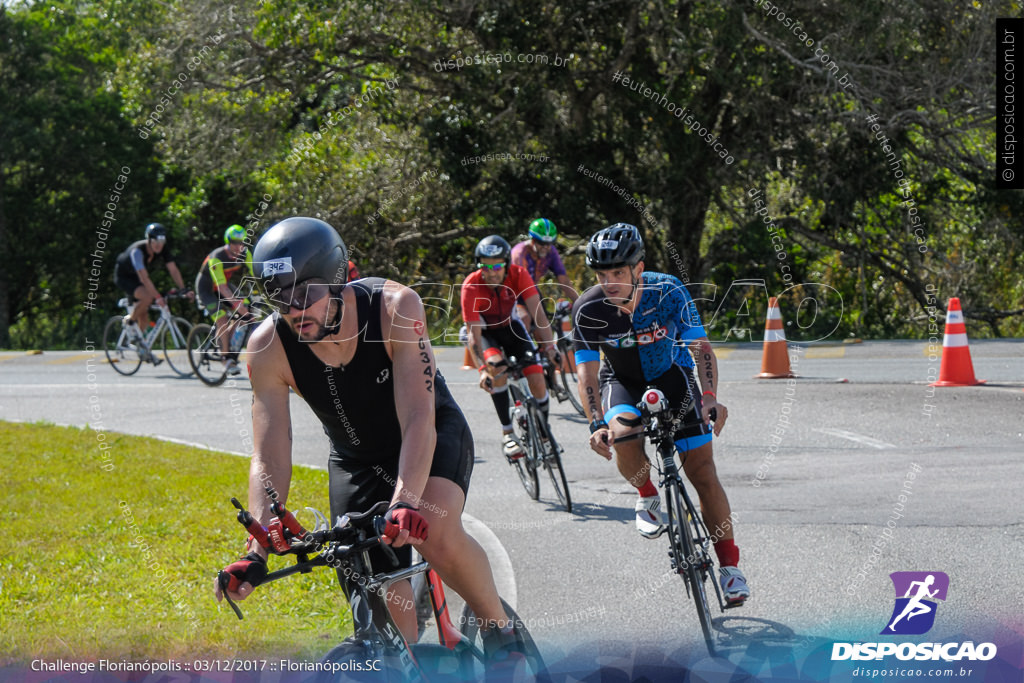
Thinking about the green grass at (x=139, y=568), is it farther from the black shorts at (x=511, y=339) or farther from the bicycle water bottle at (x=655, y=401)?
the bicycle water bottle at (x=655, y=401)

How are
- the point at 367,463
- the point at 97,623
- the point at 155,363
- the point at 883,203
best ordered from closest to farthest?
the point at 367,463 < the point at 97,623 < the point at 155,363 < the point at 883,203

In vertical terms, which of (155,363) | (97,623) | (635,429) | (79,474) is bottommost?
(155,363)

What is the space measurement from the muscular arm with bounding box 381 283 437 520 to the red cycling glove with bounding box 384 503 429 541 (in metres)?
0.44

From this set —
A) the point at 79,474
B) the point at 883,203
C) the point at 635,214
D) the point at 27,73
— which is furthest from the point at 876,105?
the point at 27,73

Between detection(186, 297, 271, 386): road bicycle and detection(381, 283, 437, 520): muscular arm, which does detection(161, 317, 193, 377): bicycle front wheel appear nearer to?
detection(186, 297, 271, 386): road bicycle

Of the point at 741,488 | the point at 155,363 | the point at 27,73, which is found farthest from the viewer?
the point at 27,73

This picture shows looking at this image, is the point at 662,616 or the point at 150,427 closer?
the point at 662,616

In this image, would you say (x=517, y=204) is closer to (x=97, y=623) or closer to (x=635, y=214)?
(x=635, y=214)

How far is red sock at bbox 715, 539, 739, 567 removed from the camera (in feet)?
20.1

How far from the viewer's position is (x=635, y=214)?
21.4 metres

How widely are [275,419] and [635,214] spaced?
17.7 meters

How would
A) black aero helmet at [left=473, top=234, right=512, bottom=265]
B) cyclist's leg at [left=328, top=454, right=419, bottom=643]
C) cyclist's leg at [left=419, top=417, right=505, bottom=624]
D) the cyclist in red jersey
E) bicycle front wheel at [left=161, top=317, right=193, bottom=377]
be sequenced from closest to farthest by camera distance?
cyclist's leg at [left=419, top=417, right=505, bottom=624]
cyclist's leg at [left=328, top=454, right=419, bottom=643]
black aero helmet at [left=473, top=234, right=512, bottom=265]
the cyclist in red jersey
bicycle front wheel at [left=161, top=317, right=193, bottom=377]

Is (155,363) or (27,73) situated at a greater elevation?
(27,73)

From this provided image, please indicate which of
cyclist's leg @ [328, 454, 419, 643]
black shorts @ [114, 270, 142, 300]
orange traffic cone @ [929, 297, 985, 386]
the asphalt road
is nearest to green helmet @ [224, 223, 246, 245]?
the asphalt road
